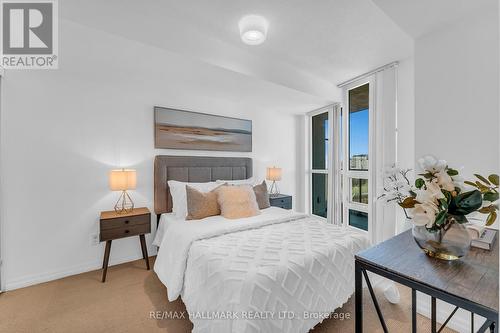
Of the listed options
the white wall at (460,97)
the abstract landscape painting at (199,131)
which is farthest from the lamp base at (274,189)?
the white wall at (460,97)

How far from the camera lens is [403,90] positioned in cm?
262

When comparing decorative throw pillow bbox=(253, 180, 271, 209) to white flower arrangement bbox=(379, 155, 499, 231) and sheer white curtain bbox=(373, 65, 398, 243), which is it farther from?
white flower arrangement bbox=(379, 155, 499, 231)

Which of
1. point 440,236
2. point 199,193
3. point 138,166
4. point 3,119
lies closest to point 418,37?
point 440,236

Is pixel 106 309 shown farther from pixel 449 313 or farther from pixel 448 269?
pixel 449 313

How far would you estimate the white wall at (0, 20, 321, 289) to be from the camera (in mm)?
2150

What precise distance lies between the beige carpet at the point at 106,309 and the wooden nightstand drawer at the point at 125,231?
485mm

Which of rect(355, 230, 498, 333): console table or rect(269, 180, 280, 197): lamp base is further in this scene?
rect(269, 180, 280, 197): lamp base

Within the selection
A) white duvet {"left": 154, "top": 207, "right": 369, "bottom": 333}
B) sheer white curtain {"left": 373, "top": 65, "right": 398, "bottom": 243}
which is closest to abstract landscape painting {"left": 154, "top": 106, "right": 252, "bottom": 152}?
white duvet {"left": 154, "top": 207, "right": 369, "bottom": 333}

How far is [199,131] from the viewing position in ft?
10.9

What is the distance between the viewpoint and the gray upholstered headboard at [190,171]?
291 centimetres

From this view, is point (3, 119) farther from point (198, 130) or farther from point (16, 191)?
point (198, 130)

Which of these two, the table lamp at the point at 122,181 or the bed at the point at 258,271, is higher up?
the table lamp at the point at 122,181

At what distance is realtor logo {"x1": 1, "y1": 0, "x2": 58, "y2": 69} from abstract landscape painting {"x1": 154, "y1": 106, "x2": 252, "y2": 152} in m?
1.18

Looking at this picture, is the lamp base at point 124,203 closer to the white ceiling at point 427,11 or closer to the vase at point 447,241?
the vase at point 447,241
